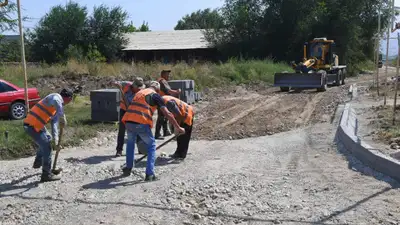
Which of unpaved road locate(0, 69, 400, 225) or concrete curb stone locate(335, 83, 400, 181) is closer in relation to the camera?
unpaved road locate(0, 69, 400, 225)

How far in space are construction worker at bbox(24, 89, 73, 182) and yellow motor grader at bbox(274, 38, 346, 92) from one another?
56.4 ft

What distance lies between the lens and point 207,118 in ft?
47.0

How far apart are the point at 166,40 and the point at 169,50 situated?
10.3 ft

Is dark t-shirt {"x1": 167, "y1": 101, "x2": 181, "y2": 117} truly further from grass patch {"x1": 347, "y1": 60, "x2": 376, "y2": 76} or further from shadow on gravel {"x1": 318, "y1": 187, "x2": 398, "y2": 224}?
grass patch {"x1": 347, "y1": 60, "x2": 376, "y2": 76}

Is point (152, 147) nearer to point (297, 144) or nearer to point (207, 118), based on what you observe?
point (297, 144)

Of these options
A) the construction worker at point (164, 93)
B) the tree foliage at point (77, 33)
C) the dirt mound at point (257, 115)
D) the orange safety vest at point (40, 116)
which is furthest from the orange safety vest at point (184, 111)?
Result: the tree foliage at point (77, 33)

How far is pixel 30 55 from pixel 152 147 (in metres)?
38.7

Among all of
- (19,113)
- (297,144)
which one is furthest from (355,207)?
(19,113)

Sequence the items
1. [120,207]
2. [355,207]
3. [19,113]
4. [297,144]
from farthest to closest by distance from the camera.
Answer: [19,113] < [297,144] < [120,207] < [355,207]

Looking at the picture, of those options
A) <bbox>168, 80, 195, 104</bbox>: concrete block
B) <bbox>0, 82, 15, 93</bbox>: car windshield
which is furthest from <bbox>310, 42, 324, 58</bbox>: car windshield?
<bbox>0, 82, 15, 93</bbox>: car windshield

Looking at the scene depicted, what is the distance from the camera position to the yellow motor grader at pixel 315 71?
22.6 metres

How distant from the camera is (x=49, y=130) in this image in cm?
1091

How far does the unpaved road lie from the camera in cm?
541

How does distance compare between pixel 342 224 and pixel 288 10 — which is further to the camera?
pixel 288 10
